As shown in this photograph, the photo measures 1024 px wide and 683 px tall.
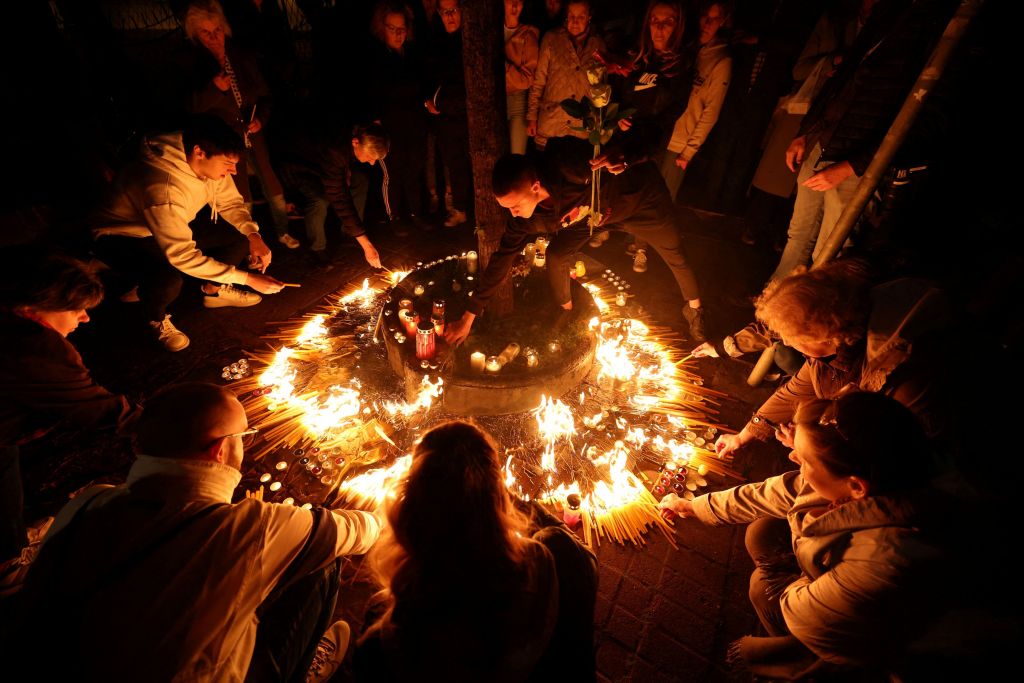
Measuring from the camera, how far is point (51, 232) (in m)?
6.08

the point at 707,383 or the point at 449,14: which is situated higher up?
the point at 449,14

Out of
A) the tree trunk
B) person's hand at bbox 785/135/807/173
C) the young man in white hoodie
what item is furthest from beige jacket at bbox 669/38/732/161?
the young man in white hoodie

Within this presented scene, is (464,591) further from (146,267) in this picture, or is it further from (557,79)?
(557,79)

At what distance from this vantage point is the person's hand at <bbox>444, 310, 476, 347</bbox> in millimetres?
4246

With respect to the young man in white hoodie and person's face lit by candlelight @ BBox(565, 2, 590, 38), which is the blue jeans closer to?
person's face lit by candlelight @ BBox(565, 2, 590, 38)

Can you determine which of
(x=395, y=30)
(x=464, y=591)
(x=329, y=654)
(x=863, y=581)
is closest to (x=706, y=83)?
(x=395, y=30)

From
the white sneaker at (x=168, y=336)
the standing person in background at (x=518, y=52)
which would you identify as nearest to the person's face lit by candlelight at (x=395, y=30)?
the standing person in background at (x=518, y=52)

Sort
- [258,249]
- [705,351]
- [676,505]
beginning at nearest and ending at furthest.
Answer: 1. [676,505]
2. [705,351]
3. [258,249]

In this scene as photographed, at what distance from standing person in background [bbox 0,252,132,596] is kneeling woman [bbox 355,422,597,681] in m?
2.59

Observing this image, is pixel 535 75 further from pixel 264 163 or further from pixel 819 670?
pixel 819 670

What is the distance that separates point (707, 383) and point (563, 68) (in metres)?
4.42

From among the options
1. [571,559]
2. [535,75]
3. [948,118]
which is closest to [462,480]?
[571,559]

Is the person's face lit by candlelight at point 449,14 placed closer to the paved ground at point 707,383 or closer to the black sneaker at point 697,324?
the paved ground at point 707,383

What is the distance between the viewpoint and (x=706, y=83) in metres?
5.53
